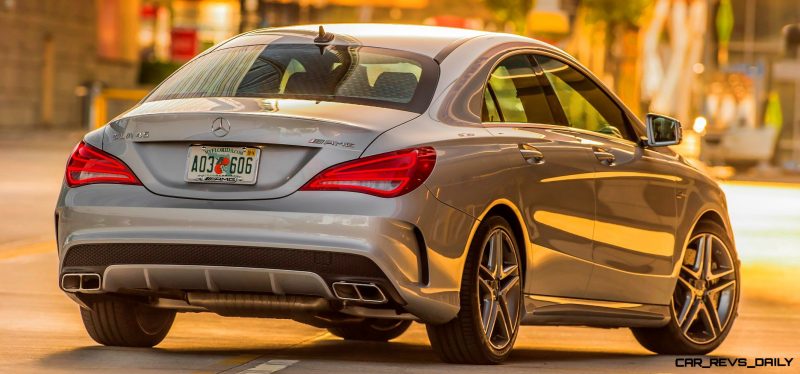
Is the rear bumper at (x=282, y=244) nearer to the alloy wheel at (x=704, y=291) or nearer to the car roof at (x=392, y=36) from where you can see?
the car roof at (x=392, y=36)

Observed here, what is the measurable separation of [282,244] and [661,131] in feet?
9.27

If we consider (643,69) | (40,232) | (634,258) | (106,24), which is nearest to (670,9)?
(643,69)

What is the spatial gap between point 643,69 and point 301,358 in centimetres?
10317

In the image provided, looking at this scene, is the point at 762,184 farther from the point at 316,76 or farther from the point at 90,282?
the point at 90,282

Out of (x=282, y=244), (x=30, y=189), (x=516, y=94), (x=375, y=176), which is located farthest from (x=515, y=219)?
(x=30, y=189)

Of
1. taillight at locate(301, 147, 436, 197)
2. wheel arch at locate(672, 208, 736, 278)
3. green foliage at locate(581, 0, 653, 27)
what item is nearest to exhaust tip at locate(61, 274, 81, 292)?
taillight at locate(301, 147, 436, 197)

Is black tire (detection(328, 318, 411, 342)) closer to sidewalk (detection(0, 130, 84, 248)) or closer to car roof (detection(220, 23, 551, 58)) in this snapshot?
car roof (detection(220, 23, 551, 58))

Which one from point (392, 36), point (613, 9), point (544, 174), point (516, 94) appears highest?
point (392, 36)

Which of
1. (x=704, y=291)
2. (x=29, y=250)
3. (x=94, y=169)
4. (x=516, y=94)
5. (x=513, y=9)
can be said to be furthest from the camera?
(x=513, y=9)

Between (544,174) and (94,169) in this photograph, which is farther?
(544,174)

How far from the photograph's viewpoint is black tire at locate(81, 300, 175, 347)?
8258 millimetres

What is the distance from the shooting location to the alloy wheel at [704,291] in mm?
9742

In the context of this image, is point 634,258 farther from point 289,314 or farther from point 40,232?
point 40,232

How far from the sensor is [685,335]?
966 centimetres
